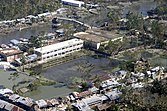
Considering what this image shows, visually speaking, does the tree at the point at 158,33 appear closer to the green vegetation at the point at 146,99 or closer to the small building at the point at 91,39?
the small building at the point at 91,39

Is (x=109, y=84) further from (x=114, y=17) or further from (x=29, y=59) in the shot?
(x=114, y=17)

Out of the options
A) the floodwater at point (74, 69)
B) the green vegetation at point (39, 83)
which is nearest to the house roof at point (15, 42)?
the floodwater at point (74, 69)

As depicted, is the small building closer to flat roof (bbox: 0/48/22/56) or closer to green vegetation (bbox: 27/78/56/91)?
flat roof (bbox: 0/48/22/56)

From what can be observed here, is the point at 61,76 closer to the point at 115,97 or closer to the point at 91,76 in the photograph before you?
the point at 91,76

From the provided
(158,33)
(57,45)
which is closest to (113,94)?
(57,45)

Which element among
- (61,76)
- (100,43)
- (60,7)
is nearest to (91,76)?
(61,76)

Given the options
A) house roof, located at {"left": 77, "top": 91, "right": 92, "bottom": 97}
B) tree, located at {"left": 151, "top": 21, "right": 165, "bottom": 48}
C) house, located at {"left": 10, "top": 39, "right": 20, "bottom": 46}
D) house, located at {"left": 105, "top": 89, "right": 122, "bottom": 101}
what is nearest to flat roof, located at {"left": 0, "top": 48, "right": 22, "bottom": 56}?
house, located at {"left": 10, "top": 39, "right": 20, "bottom": 46}
